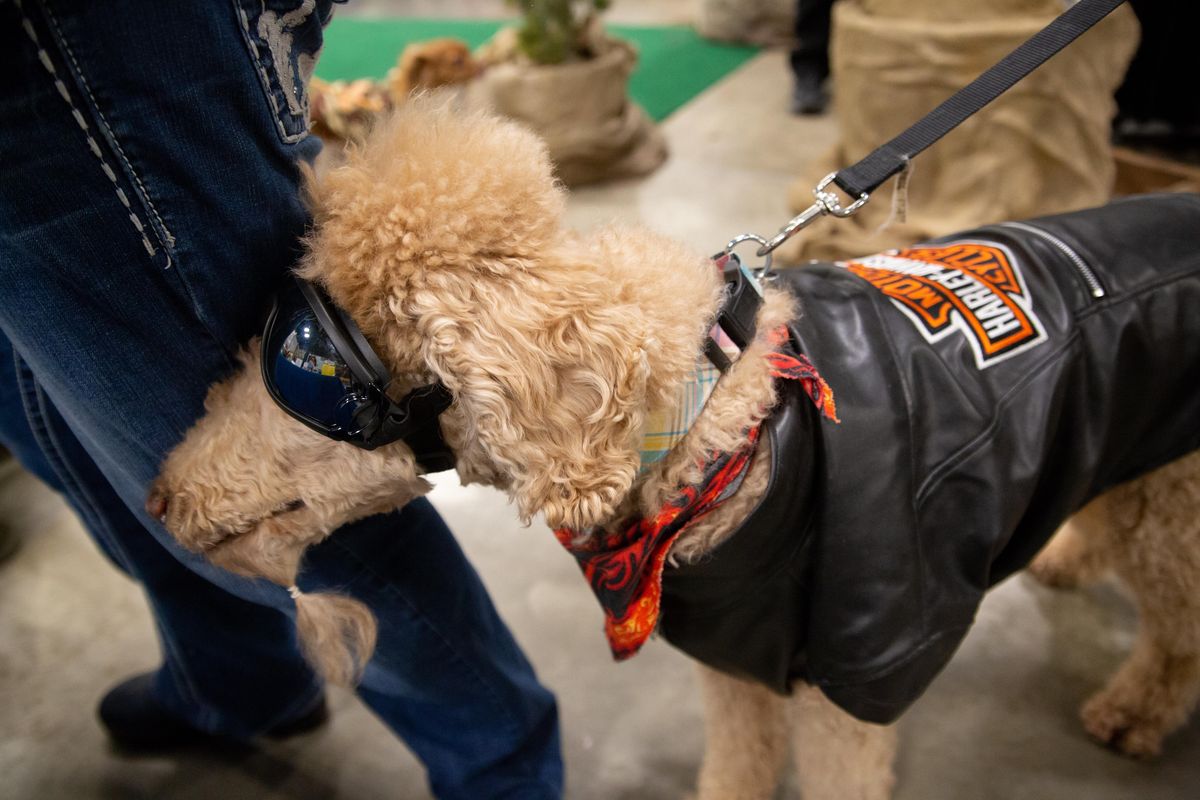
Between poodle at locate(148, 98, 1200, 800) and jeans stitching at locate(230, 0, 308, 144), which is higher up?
jeans stitching at locate(230, 0, 308, 144)

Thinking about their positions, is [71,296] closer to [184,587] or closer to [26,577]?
[184,587]

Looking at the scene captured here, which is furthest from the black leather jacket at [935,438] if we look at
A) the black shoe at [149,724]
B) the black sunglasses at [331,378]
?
the black shoe at [149,724]

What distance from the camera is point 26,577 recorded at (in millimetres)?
2084

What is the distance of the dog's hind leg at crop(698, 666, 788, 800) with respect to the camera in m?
1.32

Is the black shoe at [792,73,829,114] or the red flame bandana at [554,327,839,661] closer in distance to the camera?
the red flame bandana at [554,327,839,661]

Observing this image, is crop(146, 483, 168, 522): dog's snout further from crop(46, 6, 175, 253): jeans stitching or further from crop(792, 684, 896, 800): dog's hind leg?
crop(792, 684, 896, 800): dog's hind leg

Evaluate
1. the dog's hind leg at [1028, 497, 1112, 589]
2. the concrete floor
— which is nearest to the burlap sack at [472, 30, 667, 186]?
the concrete floor

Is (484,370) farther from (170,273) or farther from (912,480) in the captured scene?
(912,480)

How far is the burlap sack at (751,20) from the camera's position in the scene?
201 inches

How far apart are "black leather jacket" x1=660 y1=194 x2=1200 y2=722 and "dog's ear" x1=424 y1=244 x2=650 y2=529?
0.65 feet

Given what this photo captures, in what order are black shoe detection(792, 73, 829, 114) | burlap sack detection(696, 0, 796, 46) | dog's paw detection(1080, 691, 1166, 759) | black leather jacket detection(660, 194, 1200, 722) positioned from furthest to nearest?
burlap sack detection(696, 0, 796, 46) → black shoe detection(792, 73, 829, 114) → dog's paw detection(1080, 691, 1166, 759) → black leather jacket detection(660, 194, 1200, 722)

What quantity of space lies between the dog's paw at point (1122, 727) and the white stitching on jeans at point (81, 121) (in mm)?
1708

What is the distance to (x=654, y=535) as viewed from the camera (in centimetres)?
89

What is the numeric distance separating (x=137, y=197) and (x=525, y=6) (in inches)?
121
